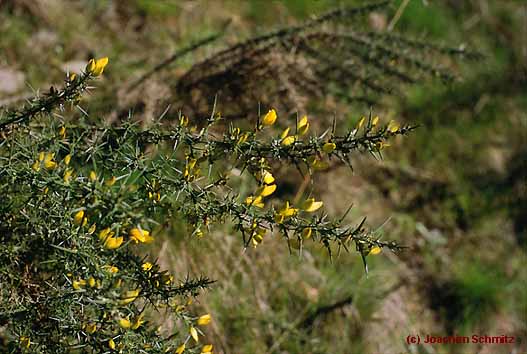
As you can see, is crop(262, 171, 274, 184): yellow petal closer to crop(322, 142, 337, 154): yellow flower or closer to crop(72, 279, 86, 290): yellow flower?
crop(322, 142, 337, 154): yellow flower

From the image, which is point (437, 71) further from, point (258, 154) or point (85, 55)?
point (85, 55)

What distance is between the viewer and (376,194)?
4.04m

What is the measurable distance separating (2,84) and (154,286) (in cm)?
199

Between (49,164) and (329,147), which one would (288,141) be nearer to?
(329,147)

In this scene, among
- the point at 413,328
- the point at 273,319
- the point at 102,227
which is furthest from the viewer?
the point at 413,328

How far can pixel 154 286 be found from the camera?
70.6 inches

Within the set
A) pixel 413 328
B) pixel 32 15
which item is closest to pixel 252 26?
pixel 32 15

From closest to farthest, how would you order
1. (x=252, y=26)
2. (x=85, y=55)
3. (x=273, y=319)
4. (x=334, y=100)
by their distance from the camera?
1. (x=273, y=319)
2. (x=334, y=100)
3. (x=85, y=55)
4. (x=252, y=26)

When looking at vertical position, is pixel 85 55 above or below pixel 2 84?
above

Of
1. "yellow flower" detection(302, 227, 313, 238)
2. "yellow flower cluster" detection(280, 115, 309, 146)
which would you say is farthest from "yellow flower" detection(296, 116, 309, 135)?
"yellow flower" detection(302, 227, 313, 238)

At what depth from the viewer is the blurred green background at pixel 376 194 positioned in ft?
9.76

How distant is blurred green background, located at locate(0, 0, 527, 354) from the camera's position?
117 inches

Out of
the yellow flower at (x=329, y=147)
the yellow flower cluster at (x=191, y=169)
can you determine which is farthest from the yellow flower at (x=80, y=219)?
the yellow flower at (x=329, y=147)

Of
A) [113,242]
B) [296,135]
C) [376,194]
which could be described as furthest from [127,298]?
[376,194]
